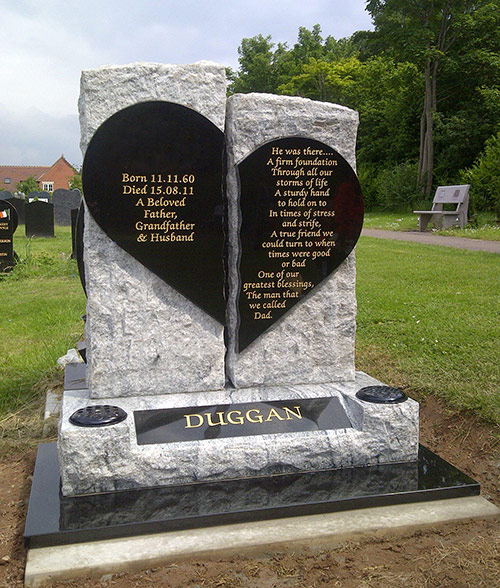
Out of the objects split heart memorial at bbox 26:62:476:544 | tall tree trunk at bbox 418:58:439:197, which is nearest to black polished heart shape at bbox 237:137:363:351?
split heart memorial at bbox 26:62:476:544

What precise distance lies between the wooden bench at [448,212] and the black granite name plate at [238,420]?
45.8 ft

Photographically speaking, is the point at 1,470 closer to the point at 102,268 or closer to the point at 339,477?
the point at 102,268

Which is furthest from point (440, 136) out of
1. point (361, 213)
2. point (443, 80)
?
point (361, 213)

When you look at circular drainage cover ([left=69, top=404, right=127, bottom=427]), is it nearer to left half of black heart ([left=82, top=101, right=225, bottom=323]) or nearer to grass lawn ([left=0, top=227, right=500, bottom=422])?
left half of black heart ([left=82, top=101, right=225, bottom=323])

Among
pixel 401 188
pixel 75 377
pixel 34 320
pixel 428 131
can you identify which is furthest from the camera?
pixel 401 188

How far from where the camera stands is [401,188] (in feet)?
87.8

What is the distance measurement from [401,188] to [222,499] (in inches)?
1009

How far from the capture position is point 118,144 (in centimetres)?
311

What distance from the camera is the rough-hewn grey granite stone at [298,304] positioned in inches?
130

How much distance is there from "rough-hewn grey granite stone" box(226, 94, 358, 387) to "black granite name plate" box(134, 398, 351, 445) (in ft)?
0.93

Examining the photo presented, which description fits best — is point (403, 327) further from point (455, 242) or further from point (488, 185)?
point (488, 185)

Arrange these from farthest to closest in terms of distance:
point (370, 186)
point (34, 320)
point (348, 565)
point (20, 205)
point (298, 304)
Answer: point (370, 186) → point (20, 205) → point (34, 320) → point (298, 304) → point (348, 565)

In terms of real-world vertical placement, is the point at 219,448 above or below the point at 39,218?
below

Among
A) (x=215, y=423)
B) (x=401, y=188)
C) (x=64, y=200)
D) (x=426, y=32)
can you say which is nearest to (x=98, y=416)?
(x=215, y=423)
